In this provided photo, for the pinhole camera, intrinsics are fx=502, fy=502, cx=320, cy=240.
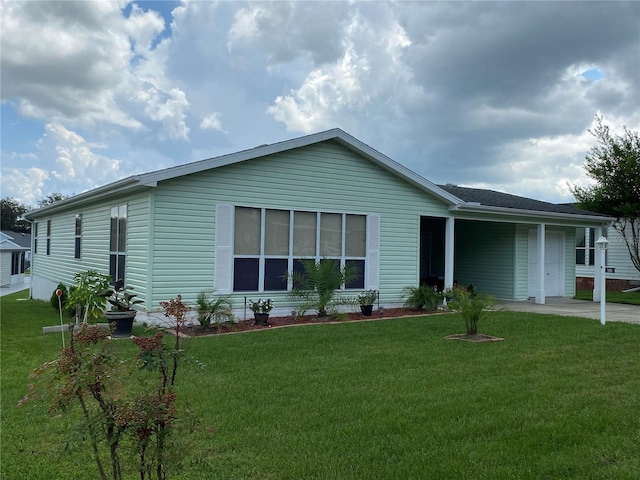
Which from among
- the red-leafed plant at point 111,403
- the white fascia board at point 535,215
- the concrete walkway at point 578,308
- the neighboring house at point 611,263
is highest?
the white fascia board at point 535,215

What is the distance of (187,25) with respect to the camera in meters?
13.5

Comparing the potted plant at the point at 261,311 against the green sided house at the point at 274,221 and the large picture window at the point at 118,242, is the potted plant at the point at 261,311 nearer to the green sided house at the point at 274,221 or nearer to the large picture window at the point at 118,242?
the green sided house at the point at 274,221

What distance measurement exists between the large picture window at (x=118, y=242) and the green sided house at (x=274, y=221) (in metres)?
0.02

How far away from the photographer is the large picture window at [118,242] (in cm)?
1115

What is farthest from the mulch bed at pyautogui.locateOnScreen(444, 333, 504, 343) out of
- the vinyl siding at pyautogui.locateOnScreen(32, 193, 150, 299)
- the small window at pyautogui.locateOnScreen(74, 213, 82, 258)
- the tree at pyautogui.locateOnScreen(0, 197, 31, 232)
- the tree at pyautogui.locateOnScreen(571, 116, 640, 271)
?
the tree at pyautogui.locateOnScreen(0, 197, 31, 232)

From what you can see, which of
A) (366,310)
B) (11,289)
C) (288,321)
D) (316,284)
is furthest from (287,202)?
(11,289)

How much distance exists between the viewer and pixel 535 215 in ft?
48.0

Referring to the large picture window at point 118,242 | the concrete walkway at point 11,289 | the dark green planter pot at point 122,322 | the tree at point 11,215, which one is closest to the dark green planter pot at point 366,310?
the dark green planter pot at point 122,322

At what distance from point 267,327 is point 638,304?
38.5 feet

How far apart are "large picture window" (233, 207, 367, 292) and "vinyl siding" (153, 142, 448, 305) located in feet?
0.71

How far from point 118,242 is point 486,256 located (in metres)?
11.6

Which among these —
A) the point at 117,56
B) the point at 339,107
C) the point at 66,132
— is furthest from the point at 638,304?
the point at 66,132

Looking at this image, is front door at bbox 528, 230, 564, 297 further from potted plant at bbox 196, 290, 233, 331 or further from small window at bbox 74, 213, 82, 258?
small window at bbox 74, 213, 82, 258

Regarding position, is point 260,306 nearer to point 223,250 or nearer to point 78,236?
point 223,250
